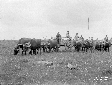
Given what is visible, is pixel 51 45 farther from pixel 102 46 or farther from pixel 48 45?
pixel 102 46

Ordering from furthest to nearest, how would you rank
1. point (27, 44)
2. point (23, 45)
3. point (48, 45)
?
point (48, 45), point (27, 44), point (23, 45)

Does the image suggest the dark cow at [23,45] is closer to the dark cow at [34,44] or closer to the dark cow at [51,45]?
the dark cow at [34,44]

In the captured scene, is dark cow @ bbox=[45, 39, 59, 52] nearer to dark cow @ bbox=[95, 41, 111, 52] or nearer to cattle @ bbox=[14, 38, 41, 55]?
cattle @ bbox=[14, 38, 41, 55]

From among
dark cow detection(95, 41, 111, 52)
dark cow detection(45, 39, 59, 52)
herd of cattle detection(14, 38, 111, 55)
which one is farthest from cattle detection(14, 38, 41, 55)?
dark cow detection(95, 41, 111, 52)

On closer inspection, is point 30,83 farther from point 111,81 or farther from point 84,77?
point 111,81

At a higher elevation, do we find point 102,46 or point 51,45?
point 51,45

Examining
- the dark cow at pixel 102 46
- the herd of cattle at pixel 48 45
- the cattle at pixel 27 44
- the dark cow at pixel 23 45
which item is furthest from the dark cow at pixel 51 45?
the dark cow at pixel 102 46

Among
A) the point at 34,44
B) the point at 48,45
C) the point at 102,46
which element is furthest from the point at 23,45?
the point at 102,46

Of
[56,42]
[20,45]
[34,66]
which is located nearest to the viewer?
[34,66]

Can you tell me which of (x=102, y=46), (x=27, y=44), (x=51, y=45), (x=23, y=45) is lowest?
(x=102, y=46)

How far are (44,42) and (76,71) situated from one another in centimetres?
1735

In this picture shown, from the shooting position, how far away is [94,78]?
14.0 m

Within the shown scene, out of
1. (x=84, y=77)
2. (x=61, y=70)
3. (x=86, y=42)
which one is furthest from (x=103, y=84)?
(x=86, y=42)

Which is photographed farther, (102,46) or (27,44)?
(102,46)
